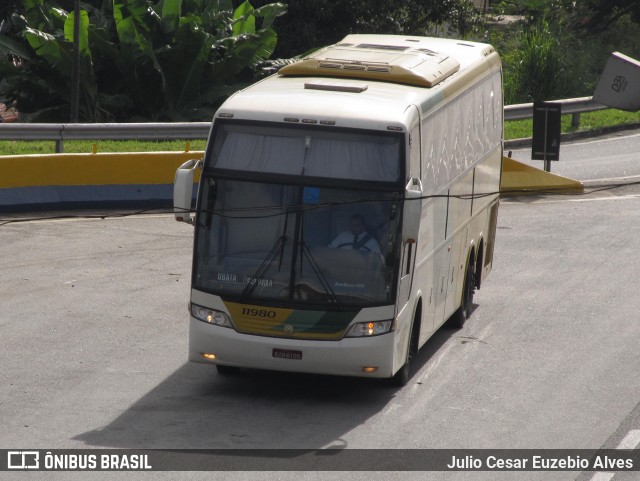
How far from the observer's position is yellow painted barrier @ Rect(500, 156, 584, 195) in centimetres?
2467

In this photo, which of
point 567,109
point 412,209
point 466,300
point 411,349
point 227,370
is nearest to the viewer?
point 412,209

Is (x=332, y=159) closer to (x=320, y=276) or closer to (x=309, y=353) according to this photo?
(x=320, y=276)

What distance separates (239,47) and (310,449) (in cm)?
1804

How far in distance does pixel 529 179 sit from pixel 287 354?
12798 mm

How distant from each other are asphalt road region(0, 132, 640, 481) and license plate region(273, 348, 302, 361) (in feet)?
1.81

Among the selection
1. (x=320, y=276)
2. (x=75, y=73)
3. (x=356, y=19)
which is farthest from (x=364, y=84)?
(x=356, y=19)

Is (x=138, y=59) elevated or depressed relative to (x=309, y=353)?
elevated

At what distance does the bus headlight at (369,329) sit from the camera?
1295cm

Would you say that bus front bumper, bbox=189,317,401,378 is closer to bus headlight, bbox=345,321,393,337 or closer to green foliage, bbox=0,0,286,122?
bus headlight, bbox=345,321,393,337

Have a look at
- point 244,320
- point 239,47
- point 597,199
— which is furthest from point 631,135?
point 244,320

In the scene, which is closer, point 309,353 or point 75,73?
point 309,353

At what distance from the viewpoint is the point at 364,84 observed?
46.1 ft

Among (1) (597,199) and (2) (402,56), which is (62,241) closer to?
(2) (402,56)

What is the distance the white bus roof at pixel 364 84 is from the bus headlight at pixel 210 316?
197 cm
